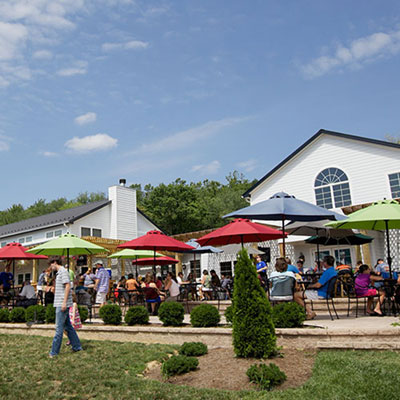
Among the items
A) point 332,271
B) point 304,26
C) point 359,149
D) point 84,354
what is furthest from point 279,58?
point 84,354

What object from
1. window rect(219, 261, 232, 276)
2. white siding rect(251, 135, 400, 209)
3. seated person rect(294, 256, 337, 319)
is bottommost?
seated person rect(294, 256, 337, 319)

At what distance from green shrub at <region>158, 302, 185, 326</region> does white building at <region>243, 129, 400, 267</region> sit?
1098 centimetres

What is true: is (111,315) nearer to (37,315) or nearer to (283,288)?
(37,315)

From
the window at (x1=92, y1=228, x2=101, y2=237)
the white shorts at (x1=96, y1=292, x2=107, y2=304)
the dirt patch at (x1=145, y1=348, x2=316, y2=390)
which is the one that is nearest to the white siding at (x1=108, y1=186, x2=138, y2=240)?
the window at (x1=92, y1=228, x2=101, y2=237)

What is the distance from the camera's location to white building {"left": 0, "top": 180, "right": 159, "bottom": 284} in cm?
2612

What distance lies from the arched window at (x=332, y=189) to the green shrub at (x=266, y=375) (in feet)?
50.5

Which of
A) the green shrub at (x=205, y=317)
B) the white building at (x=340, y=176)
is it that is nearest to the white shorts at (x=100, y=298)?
the green shrub at (x=205, y=317)

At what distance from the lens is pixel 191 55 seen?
1131 cm

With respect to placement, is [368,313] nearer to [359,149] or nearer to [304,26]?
[304,26]

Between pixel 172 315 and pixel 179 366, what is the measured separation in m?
2.47

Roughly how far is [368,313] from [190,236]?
15068 mm

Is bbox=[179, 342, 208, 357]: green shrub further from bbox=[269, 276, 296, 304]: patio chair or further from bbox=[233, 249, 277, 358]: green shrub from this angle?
bbox=[269, 276, 296, 304]: patio chair

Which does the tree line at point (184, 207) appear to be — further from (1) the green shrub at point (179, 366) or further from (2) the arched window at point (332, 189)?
(1) the green shrub at point (179, 366)

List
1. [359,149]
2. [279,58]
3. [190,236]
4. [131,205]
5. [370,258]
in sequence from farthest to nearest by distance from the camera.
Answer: [131,205] → [190,236] → [359,149] → [370,258] → [279,58]
